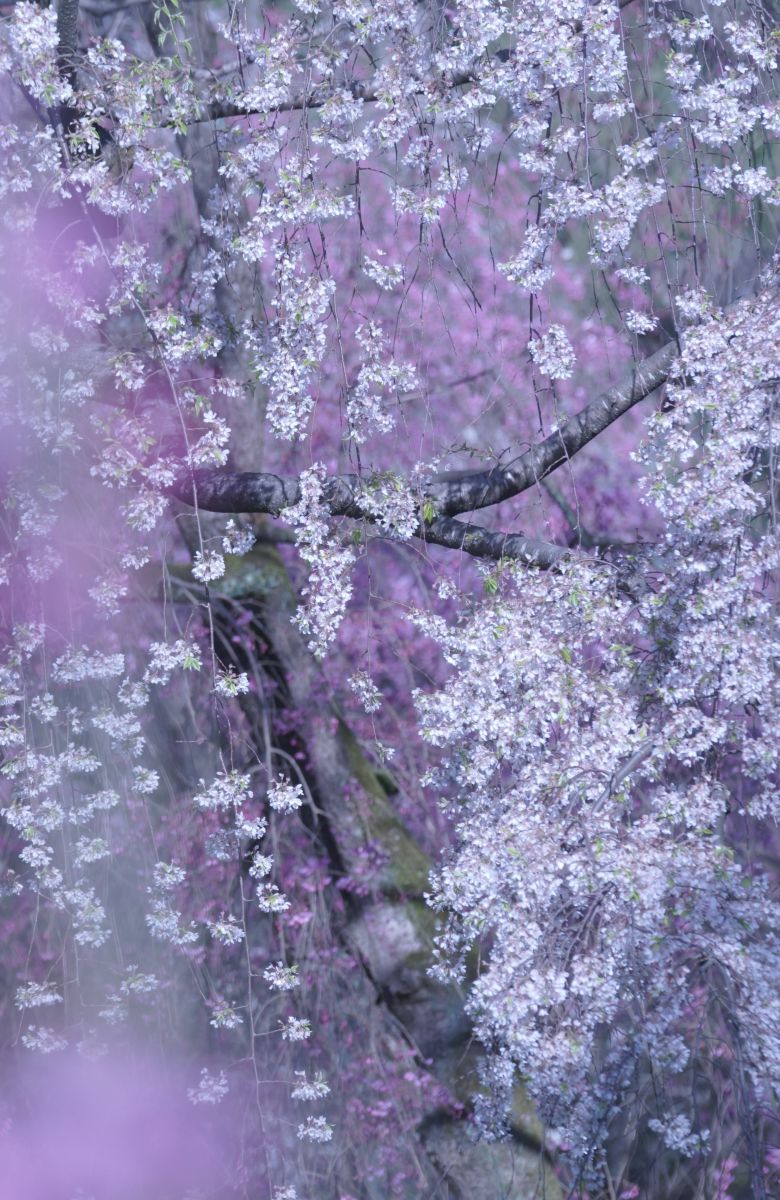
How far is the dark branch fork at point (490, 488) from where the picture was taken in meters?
3.88

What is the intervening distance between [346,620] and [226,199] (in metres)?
3.79

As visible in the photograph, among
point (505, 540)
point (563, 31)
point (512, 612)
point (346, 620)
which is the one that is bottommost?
point (512, 612)

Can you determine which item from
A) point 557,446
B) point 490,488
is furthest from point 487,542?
point 557,446

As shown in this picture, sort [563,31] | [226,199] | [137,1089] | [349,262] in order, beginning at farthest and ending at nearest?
[349,262]
[137,1089]
[226,199]
[563,31]

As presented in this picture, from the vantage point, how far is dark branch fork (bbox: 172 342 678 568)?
153 inches

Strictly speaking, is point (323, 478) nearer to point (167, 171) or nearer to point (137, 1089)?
point (167, 171)

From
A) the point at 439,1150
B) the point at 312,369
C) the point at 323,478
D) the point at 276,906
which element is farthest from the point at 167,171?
the point at 439,1150

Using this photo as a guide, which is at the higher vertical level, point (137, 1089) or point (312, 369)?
point (312, 369)

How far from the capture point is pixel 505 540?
4031 millimetres

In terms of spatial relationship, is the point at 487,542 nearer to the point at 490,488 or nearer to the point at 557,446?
the point at 490,488

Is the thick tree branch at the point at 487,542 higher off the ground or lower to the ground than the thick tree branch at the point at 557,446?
lower

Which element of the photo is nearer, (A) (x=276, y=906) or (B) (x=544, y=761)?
(B) (x=544, y=761)

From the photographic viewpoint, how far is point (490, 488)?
4.16 m

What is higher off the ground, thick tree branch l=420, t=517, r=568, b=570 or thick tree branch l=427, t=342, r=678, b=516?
thick tree branch l=427, t=342, r=678, b=516
